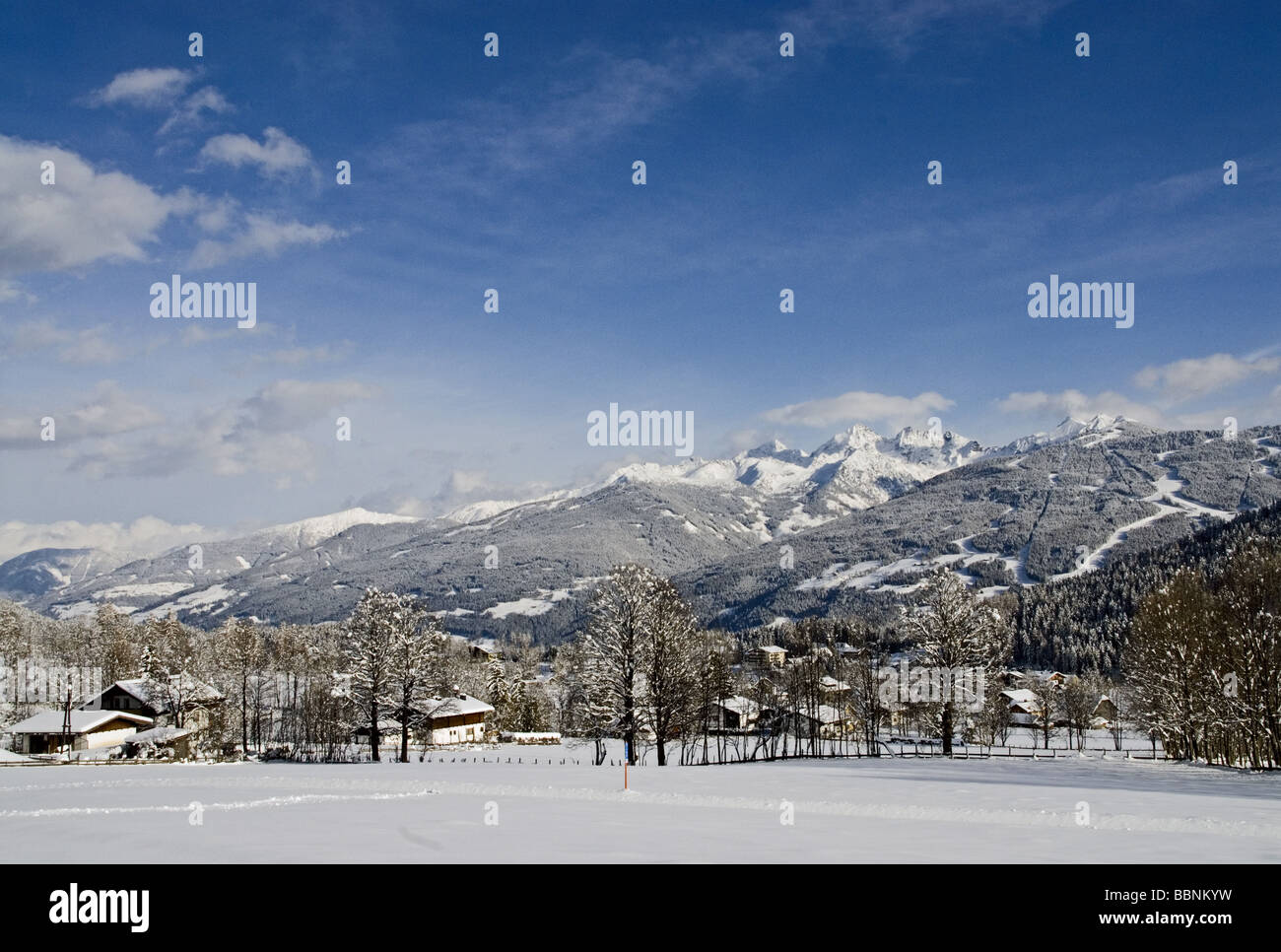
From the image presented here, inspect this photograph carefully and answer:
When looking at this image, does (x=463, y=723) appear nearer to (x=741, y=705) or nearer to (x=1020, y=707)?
(x=741, y=705)

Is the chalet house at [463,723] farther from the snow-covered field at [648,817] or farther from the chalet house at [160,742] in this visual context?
the snow-covered field at [648,817]

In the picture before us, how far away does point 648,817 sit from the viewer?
955 inches

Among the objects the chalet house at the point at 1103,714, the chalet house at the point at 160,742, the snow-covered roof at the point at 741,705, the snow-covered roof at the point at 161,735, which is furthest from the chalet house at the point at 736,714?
the chalet house at the point at 160,742

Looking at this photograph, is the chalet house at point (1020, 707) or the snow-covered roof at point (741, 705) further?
the chalet house at point (1020, 707)

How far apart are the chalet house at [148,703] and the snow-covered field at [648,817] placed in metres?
44.5

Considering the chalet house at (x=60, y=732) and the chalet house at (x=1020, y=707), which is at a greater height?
the chalet house at (x=60, y=732)

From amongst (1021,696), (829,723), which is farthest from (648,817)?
(1021,696)

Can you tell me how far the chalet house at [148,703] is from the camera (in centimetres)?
8431

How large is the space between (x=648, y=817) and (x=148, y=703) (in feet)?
275

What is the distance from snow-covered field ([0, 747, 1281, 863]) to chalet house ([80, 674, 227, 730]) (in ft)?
146

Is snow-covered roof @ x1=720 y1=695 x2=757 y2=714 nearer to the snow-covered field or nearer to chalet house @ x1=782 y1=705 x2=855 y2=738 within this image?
chalet house @ x1=782 y1=705 x2=855 y2=738

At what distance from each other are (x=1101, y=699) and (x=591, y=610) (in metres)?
118
